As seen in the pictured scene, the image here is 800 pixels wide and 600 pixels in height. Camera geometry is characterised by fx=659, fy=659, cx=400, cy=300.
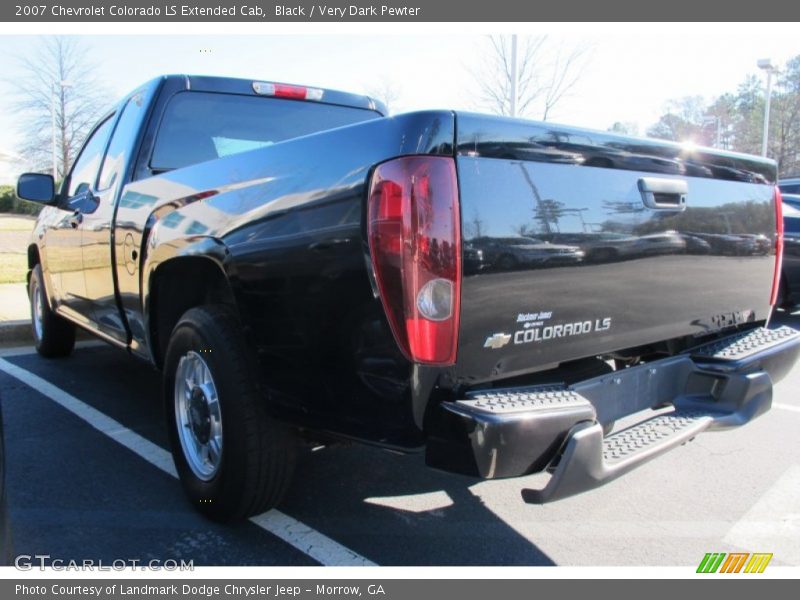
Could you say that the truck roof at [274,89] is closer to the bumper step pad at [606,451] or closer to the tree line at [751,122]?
the bumper step pad at [606,451]

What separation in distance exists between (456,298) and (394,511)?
4.97 ft

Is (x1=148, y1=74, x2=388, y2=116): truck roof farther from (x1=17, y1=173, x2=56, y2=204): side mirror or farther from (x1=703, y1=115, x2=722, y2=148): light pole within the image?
(x1=703, y1=115, x2=722, y2=148): light pole

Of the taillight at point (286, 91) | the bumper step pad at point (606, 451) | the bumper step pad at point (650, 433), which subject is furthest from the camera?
the taillight at point (286, 91)

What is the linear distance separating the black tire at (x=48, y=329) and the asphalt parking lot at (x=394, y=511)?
181cm

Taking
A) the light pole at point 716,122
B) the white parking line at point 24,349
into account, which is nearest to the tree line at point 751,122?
the light pole at point 716,122

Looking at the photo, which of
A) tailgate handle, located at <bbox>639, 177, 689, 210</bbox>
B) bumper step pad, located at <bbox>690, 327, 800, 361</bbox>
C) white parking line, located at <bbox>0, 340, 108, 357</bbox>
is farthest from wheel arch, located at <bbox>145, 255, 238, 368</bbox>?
white parking line, located at <bbox>0, 340, 108, 357</bbox>

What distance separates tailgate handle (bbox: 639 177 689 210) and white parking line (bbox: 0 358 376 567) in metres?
1.81

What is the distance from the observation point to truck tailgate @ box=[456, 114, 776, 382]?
82.2 inches

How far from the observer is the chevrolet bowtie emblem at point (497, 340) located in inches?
83.3

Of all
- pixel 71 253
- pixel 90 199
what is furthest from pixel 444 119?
pixel 71 253

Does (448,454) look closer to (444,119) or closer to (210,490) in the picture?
(444,119)

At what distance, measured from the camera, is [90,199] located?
4332 mm

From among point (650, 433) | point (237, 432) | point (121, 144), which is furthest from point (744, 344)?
point (121, 144)

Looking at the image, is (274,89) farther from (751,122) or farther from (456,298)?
(751,122)
